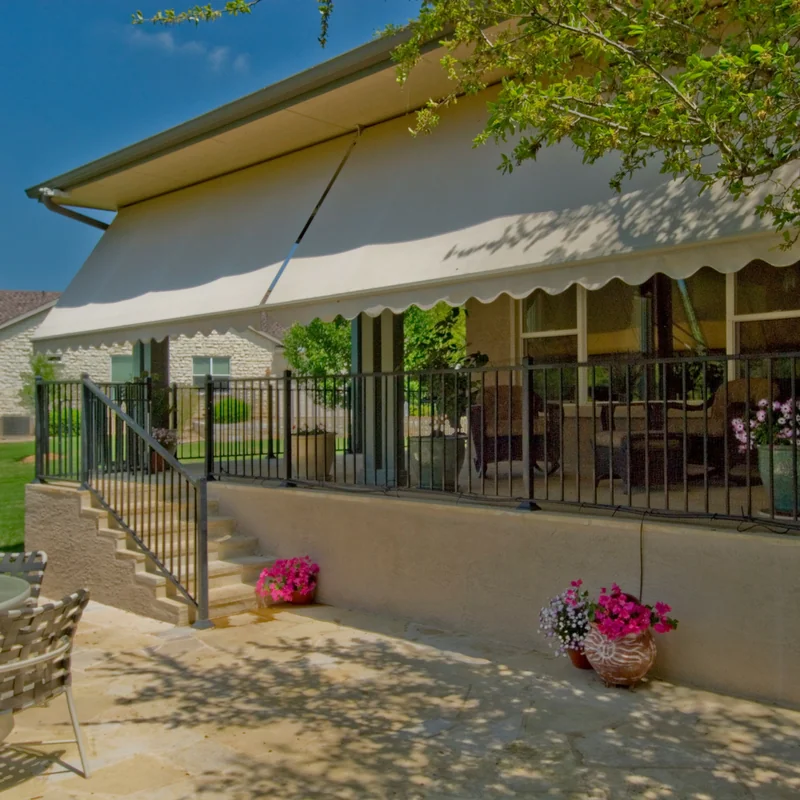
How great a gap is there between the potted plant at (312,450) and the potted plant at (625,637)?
405cm

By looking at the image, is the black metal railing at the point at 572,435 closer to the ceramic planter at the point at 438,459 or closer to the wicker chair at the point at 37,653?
the ceramic planter at the point at 438,459

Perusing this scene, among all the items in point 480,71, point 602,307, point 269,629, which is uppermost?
point 480,71

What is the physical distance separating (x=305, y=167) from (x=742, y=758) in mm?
7651

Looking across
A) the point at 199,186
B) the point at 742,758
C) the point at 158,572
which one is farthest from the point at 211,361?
the point at 742,758

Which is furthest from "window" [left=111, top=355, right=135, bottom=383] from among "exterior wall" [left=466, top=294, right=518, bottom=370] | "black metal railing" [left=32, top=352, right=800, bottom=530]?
"exterior wall" [left=466, top=294, right=518, bottom=370]

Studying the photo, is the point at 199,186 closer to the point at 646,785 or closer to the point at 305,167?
the point at 305,167

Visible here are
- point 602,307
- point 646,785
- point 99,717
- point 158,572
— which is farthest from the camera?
point 602,307

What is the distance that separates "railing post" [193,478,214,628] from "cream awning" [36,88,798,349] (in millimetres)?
2014

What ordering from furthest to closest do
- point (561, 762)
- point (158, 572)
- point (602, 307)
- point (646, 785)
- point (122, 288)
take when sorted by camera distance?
point (122, 288), point (602, 307), point (158, 572), point (561, 762), point (646, 785)

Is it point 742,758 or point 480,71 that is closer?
point 742,758

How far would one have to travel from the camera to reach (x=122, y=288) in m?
10.8

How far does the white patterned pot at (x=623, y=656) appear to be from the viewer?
544 centimetres

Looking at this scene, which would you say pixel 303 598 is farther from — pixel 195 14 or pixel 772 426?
pixel 195 14

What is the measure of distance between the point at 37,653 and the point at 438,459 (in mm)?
4344
